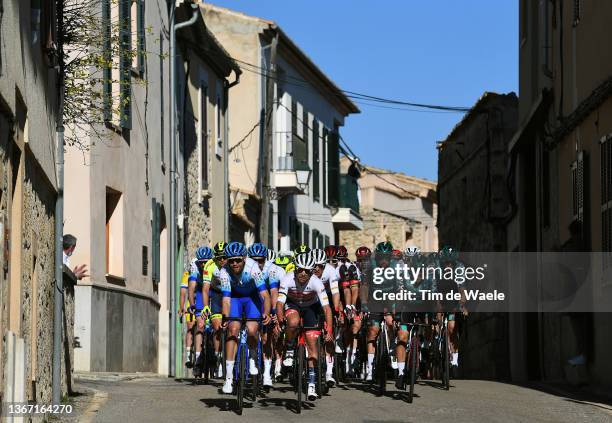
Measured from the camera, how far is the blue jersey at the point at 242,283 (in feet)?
53.0

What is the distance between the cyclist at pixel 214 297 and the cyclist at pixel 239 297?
95.2 inches

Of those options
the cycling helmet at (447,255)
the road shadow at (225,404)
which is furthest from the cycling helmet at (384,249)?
the road shadow at (225,404)

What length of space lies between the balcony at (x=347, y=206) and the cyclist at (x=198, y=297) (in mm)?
32029

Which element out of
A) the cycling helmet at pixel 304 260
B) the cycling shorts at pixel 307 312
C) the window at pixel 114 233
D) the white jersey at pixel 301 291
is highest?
the window at pixel 114 233

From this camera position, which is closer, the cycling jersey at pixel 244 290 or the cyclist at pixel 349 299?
the cycling jersey at pixel 244 290

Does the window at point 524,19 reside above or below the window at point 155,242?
above

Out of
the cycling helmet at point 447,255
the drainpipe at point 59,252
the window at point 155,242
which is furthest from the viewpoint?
the window at point 155,242

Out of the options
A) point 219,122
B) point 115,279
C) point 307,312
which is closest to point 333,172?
point 219,122

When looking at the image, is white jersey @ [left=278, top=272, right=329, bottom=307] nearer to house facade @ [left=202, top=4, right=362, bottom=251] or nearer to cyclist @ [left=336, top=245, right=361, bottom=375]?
cyclist @ [left=336, top=245, right=361, bottom=375]

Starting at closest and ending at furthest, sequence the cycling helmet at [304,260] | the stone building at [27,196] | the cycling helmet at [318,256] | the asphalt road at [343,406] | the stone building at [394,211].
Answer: the stone building at [27,196] < the asphalt road at [343,406] < the cycling helmet at [304,260] < the cycling helmet at [318,256] < the stone building at [394,211]

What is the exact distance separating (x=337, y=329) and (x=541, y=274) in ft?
23.0

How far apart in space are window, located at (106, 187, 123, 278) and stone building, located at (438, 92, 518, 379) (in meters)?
9.89

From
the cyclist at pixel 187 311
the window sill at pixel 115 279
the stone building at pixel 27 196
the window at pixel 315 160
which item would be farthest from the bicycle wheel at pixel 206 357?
the window at pixel 315 160

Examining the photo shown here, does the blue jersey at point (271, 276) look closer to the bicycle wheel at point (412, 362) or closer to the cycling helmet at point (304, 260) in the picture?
the cycling helmet at point (304, 260)
